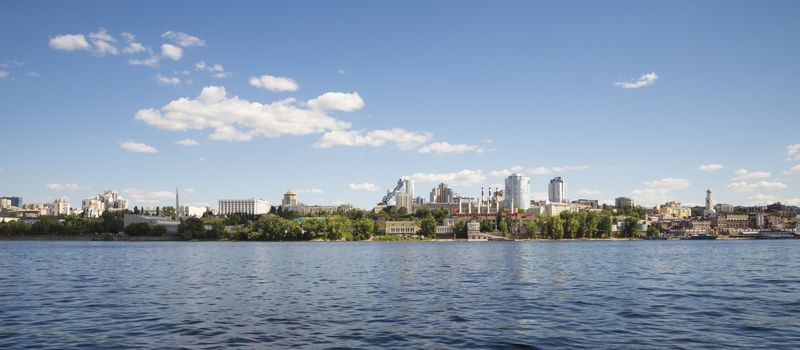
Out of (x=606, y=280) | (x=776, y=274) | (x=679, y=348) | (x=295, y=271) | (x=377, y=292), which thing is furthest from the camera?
(x=295, y=271)

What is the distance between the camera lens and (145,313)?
29703mm

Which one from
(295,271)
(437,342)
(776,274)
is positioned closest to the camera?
(437,342)

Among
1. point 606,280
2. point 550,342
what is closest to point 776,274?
point 606,280

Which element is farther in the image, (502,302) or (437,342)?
(502,302)

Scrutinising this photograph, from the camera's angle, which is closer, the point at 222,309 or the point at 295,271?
the point at 222,309

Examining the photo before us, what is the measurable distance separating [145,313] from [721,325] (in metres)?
26.0

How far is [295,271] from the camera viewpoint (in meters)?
58.2

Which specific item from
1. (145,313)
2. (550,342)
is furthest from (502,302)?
(145,313)

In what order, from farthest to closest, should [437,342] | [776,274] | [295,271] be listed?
[295,271] → [776,274] → [437,342]

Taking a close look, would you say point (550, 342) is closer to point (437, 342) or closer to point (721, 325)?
point (437, 342)

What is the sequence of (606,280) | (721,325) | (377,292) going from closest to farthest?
(721,325) < (377,292) < (606,280)

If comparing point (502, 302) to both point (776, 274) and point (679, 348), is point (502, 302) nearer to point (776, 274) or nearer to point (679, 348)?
point (679, 348)

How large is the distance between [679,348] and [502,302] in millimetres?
13094

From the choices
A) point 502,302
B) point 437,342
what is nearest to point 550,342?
point 437,342
